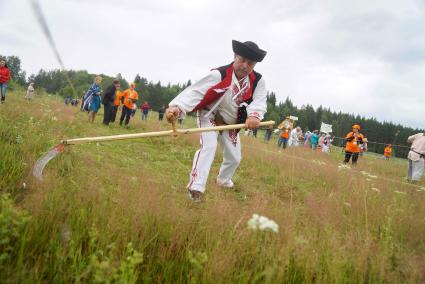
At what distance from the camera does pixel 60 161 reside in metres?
3.79

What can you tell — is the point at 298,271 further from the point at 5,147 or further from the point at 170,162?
the point at 170,162

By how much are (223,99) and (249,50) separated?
72 cm

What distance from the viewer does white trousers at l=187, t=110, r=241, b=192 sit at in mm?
3904

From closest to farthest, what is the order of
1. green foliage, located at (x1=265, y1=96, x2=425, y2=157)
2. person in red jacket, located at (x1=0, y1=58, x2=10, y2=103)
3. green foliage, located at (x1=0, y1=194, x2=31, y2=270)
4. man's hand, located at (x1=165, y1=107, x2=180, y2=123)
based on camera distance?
green foliage, located at (x1=0, y1=194, x2=31, y2=270) → man's hand, located at (x1=165, y1=107, x2=180, y2=123) → person in red jacket, located at (x1=0, y1=58, x2=10, y2=103) → green foliage, located at (x1=265, y1=96, x2=425, y2=157)

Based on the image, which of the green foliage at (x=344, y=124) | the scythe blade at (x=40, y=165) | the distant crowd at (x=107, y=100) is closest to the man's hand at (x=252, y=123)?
the scythe blade at (x=40, y=165)

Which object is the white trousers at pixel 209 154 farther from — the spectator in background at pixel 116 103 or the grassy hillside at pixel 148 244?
A: the spectator in background at pixel 116 103

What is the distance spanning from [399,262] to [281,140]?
17.1 m

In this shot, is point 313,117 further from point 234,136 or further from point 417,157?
point 234,136

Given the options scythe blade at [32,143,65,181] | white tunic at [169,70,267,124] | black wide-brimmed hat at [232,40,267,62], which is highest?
black wide-brimmed hat at [232,40,267,62]

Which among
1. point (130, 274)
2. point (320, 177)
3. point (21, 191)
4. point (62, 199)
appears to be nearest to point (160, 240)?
point (130, 274)

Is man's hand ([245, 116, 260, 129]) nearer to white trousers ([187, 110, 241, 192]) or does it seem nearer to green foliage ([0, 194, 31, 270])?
white trousers ([187, 110, 241, 192])

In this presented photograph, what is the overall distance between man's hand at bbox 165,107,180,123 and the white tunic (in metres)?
0.22

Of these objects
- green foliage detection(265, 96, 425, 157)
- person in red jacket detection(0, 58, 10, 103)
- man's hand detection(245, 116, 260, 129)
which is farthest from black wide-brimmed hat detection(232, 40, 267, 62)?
green foliage detection(265, 96, 425, 157)

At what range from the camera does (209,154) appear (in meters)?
4.04
